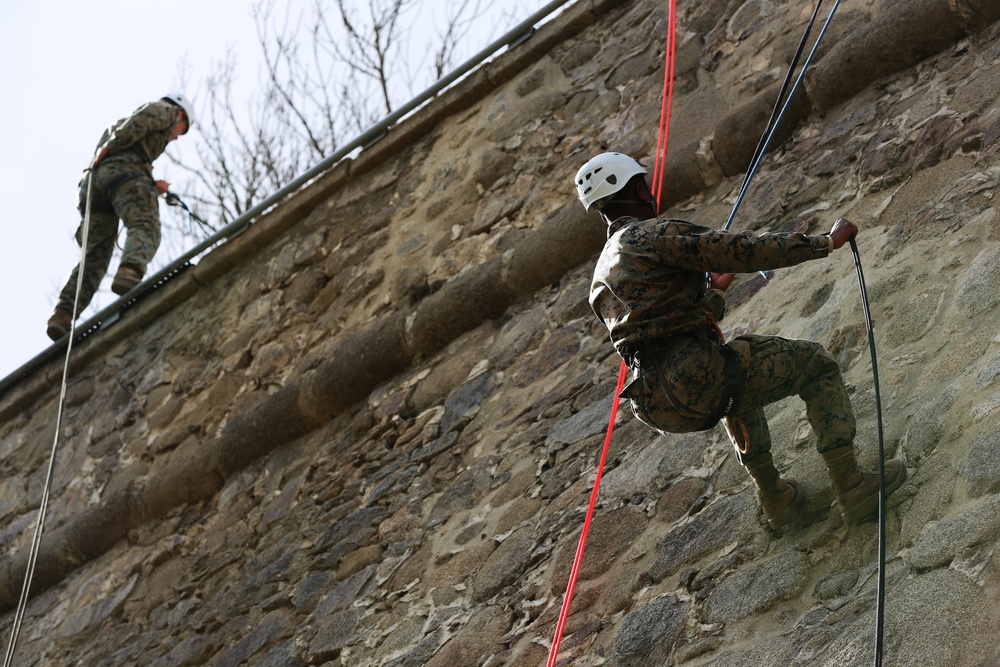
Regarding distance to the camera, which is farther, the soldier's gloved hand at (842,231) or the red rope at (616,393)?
the red rope at (616,393)

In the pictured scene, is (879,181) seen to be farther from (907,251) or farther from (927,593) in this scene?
(927,593)

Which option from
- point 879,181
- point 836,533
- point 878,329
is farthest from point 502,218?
point 836,533

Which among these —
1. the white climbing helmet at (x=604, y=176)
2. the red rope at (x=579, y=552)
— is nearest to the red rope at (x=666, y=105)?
the red rope at (x=579, y=552)

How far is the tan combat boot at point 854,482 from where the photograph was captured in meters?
3.59

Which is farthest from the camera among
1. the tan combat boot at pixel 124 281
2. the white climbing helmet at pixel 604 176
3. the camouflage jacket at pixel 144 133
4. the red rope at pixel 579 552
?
the camouflage jacket at pixel 144 133

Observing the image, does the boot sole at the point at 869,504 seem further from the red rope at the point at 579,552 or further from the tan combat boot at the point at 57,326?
the tan combat boot at the point at 57,326

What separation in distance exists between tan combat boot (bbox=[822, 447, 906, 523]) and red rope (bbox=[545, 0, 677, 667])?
0.64 meters

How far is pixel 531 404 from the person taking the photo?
17.6ft

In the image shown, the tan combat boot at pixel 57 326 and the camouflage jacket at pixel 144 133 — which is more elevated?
the camouflage jacket at pixel 144 133

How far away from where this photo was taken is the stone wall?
3703mm

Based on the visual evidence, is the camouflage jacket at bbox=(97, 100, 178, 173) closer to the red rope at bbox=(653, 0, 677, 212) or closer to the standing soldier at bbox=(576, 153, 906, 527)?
the red rope at bbox=(653, 0, 677, 212)

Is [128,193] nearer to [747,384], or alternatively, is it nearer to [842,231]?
[747,384]

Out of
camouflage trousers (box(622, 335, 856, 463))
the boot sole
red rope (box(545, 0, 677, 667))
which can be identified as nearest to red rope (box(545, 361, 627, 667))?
red rope (box(545, 0, 677, 667))

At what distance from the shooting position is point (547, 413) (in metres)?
5.24
